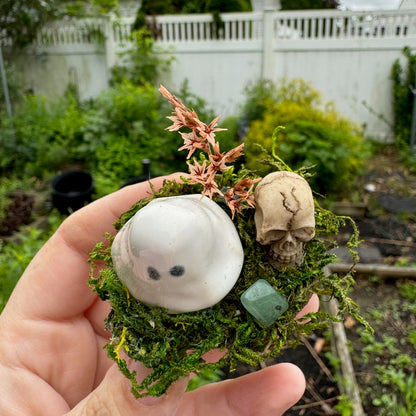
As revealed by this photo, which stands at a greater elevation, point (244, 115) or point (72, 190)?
point (244, 115)

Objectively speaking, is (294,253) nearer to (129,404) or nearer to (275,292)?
(275,292)

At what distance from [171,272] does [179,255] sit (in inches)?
1.5

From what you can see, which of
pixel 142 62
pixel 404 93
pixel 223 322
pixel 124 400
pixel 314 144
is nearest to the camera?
pixel 223 322

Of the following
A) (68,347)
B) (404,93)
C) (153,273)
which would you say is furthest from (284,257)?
(404,93)

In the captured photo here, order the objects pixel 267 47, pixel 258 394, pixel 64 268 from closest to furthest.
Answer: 1. pixel 258 394
2. pixel 64 268
3. pixel 267 47

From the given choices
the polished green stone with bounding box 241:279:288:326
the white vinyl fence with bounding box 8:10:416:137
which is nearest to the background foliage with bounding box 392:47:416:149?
the white vinyl fence with bounding box 8:10:416:137

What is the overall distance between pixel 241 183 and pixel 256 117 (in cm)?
492

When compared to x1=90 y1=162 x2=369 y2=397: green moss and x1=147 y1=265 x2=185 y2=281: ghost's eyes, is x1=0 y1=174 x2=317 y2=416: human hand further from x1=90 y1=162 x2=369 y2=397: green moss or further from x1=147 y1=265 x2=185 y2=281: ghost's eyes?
x1=147 y1=265 x2=185 y2=281: ghost's eyes

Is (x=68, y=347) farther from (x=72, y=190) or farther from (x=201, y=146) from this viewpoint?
(x=72, y=190)

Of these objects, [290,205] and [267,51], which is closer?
[290,205]

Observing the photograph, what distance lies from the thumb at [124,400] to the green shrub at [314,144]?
3424mm

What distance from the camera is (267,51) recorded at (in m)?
7.12

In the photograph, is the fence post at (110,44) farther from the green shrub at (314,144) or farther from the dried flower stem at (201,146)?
the dried flower stem at (201,146)

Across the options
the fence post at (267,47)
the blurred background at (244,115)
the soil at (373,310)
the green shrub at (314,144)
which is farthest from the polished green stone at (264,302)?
the fence post at (267,47)
